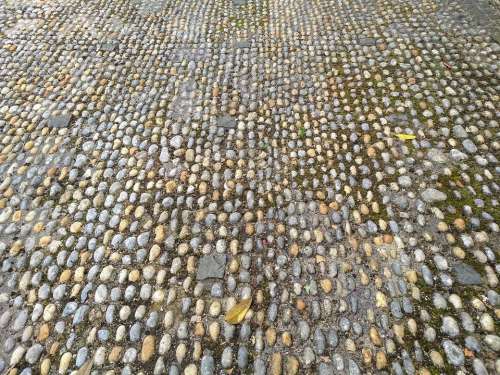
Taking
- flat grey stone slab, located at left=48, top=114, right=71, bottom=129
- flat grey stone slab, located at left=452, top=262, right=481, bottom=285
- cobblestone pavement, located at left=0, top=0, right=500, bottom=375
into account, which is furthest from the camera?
flat grey stone slab, located at left=48, top=114, right=71, bottom=129

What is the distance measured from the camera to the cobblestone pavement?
254 centimetres

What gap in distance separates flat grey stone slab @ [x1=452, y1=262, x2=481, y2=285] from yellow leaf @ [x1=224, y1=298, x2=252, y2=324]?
62.5 inches

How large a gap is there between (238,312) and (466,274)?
1.75 metres

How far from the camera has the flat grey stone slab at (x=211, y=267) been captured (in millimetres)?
2883

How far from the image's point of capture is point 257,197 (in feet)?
11.2

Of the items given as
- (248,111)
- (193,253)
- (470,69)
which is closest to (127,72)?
(248,111)

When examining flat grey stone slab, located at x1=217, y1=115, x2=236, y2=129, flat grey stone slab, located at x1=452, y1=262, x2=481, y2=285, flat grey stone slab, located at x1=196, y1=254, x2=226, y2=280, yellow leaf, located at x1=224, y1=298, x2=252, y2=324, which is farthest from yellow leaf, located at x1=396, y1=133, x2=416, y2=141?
yellow leaf, located at x1=224, y1=298, x2=252, y2=324

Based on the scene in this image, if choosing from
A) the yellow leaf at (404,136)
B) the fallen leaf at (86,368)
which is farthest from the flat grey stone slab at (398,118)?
the fallen leaf at (86,368)

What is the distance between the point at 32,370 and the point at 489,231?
3597mm

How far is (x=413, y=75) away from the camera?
4.47 metres

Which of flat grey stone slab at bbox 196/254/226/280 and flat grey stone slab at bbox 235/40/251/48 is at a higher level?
flat grey stone slab at bbox 235/40/251/48

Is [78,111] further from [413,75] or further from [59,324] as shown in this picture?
[413,75]

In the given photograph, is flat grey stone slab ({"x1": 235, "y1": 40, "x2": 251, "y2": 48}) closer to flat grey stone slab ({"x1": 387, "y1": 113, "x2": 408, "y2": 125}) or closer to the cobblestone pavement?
the cobblestone pavement

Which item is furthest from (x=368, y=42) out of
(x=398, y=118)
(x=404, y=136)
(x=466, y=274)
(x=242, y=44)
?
(x=466, y=274)
